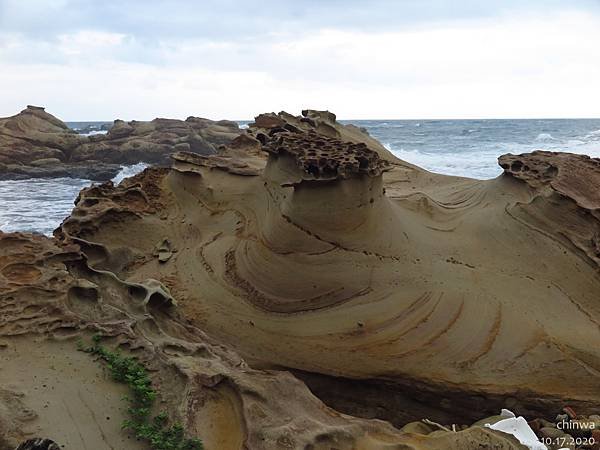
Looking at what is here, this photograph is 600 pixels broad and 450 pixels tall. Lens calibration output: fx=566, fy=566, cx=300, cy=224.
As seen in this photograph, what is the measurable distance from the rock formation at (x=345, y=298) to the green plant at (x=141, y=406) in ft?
0.24

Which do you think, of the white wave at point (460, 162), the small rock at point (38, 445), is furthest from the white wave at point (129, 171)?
the small rock at point (38, 445)

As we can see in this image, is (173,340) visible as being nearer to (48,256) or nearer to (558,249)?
(48,256)

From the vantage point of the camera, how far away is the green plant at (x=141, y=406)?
2074mm

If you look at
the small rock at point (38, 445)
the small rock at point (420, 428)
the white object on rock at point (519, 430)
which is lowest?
the small rock at point (420, 428)

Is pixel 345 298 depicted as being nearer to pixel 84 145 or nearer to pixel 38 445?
pixel 38 445

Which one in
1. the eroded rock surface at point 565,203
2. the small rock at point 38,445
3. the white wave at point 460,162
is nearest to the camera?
the small rock at point 38,445

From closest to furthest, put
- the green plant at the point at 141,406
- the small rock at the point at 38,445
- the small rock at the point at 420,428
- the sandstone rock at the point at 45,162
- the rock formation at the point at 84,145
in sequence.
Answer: the small rock at the point at 38,445
the green plant at the point at 141,406
the small rock at the point at 420,428
the rock formation at the point at 84,145
the sandstone rock at the point at 45,162

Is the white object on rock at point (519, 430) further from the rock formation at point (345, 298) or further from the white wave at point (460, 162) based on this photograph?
the white wave at point (460, 162)

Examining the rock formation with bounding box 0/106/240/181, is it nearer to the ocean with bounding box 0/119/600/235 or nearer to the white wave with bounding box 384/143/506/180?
the ocean with bounding box 0/119/600/235

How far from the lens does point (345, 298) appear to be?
11.9 ft

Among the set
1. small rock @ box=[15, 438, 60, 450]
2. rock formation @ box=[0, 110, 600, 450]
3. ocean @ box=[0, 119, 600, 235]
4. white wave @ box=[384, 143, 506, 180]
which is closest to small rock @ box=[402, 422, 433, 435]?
rock formation @ box=[0, 110, 600, 450]

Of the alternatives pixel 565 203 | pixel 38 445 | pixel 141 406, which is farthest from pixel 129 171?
pixel 38 445

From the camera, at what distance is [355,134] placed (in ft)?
23.8

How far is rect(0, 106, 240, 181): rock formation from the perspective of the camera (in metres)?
17.2
